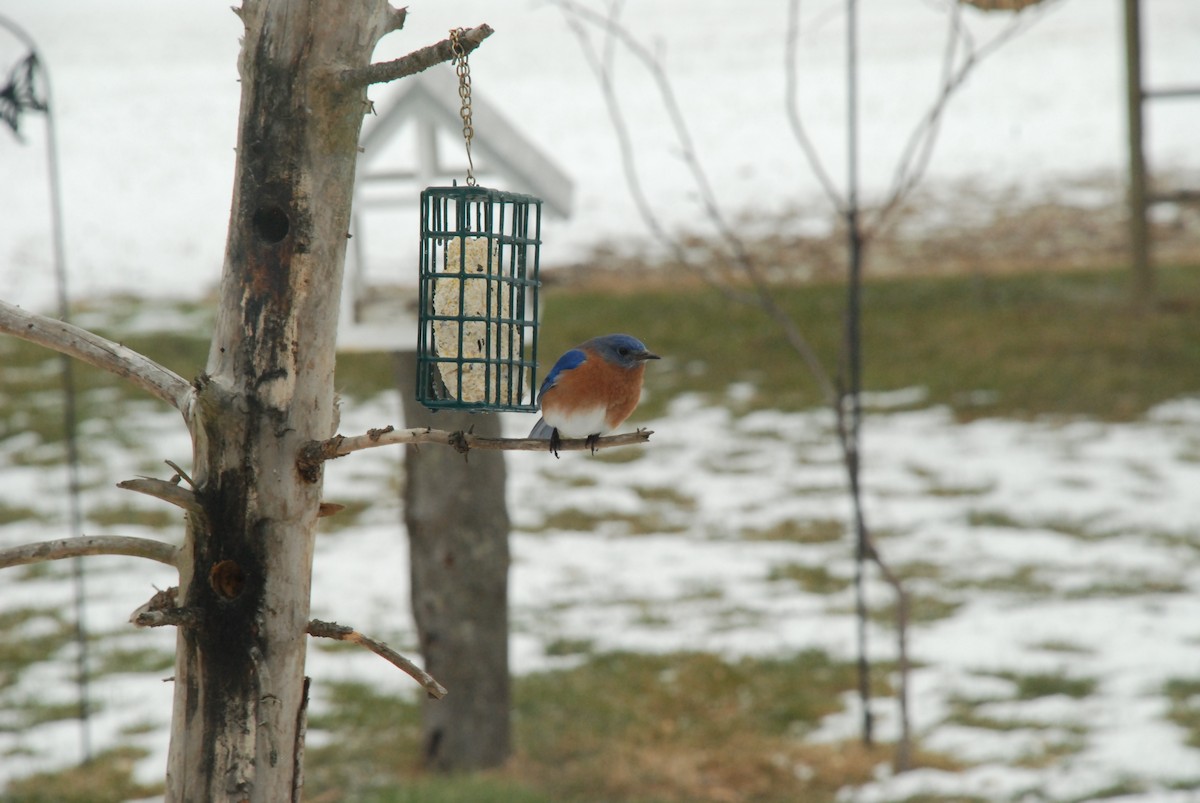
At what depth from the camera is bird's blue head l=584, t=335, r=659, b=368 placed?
279cm

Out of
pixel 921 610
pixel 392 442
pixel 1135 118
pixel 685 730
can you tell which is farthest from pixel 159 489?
pixel 1135 118

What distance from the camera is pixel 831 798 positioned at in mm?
4891

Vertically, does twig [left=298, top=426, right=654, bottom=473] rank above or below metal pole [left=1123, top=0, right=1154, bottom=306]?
below

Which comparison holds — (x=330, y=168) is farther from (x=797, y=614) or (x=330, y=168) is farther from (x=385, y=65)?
(x=797, y=614)

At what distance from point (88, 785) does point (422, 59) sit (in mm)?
4071

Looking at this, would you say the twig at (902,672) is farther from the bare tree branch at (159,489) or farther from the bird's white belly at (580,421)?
the bare tree branch at (159,489)

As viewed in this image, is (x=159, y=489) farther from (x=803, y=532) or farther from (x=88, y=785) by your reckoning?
(x=803, y=532)

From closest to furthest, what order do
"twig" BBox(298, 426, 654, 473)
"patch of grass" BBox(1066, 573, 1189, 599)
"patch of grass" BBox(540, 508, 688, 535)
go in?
"twig" BBox(298, 426, 654, 473)
"patch of grass" BBox(1066, 573, 1189, 599)
"patch of grass" BBox(540, 508, 688, 535)

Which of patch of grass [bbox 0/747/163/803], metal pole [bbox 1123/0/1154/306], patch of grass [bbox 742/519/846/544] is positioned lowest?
patch of grass [bbox 0/747/163/803]

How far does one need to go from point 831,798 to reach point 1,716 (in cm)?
372

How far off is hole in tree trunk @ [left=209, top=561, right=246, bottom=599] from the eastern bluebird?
798 mm

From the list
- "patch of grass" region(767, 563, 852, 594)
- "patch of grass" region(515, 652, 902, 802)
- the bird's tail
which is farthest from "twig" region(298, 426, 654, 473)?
"patch of grass" region(767, 563, 852, 594)

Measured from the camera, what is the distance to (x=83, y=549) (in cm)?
217

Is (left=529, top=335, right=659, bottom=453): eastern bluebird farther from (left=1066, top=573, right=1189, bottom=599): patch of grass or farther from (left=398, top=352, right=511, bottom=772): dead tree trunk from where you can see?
(left=1066, top=573, right=1189, bottom=599): patch of grass
